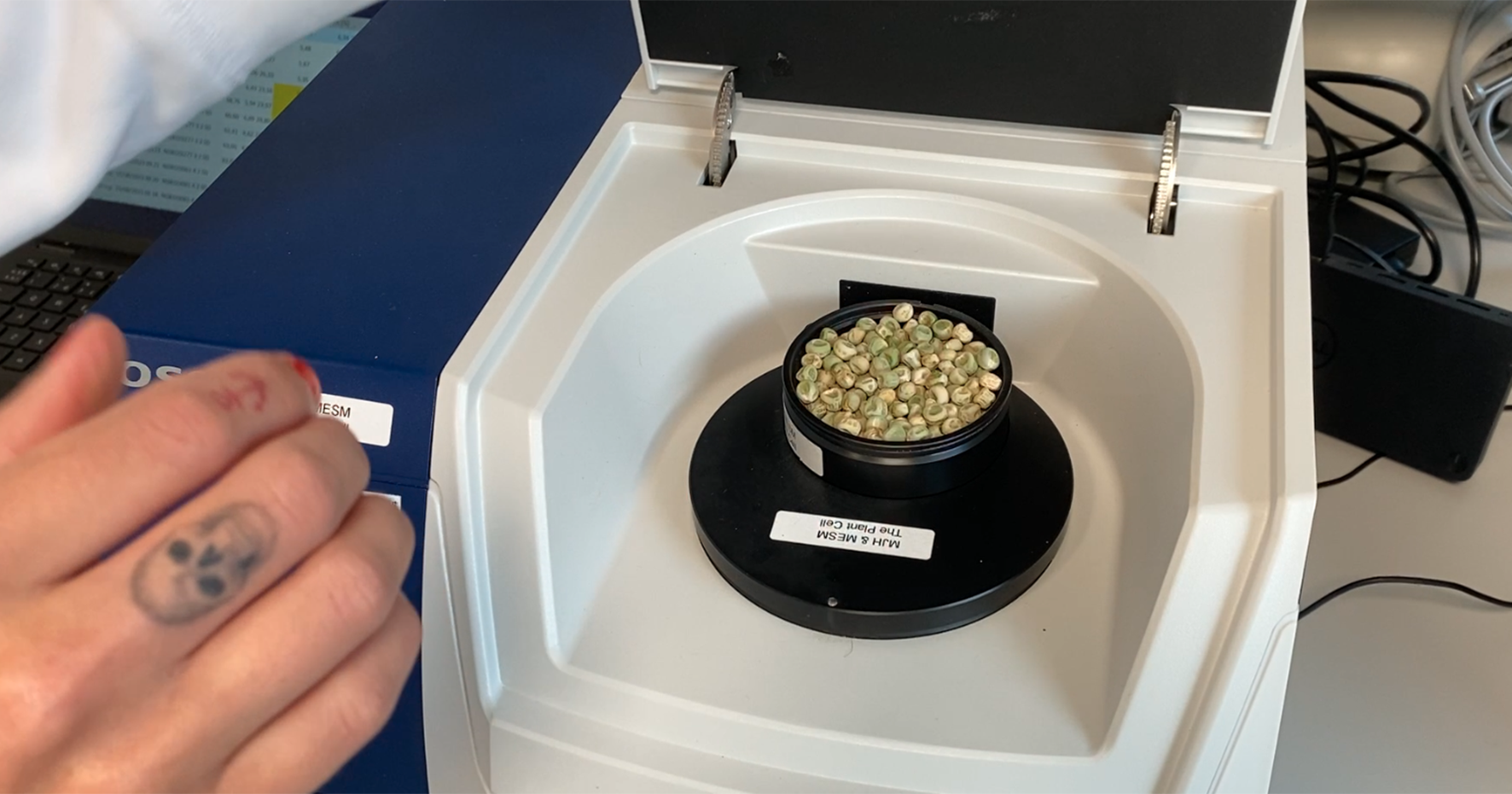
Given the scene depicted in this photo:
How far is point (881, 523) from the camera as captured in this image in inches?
24.9

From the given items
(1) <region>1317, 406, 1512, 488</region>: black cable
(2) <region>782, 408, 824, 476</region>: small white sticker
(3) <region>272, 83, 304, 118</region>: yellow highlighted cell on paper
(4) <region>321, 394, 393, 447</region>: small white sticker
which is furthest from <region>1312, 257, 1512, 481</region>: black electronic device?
(3) <region>272, 83, 304, 118</region>: yellow highlighted cell on paper

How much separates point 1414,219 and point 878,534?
21.5 inches

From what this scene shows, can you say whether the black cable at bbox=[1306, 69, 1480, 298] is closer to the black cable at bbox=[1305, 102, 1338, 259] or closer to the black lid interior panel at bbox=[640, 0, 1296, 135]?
the black cable at bbox=[1305, 102, 1338, 259]

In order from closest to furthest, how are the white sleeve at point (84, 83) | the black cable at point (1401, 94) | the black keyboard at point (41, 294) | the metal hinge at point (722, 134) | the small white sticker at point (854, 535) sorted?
the white sleeve at point (84, 83)
the small white sticker at point (854, 535)
the metal hinge at point (722, 134)
the black keyboard at point (41, 294)
the black cable at point (1401, 94)

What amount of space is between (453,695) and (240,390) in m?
0.28

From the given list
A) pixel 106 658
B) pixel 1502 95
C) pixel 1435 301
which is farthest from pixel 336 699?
pixel 1502 95

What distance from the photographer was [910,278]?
2.33 feet

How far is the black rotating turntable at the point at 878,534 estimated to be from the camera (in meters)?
0.60

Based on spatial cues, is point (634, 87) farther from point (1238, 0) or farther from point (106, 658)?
point (106, 658)

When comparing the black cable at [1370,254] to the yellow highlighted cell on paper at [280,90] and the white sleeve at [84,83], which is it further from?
the yellow highlighted cell on paper at [280,90]

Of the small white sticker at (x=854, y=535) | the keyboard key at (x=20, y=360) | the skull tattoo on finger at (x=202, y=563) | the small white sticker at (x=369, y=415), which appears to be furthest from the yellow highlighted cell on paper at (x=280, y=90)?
the skull tattoo on finger at (x=202, y=563)

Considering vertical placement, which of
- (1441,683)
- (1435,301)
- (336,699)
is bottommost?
(1441,683)

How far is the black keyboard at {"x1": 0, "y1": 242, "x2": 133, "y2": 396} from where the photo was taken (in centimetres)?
83

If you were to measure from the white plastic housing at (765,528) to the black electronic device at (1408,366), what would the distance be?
15cm
